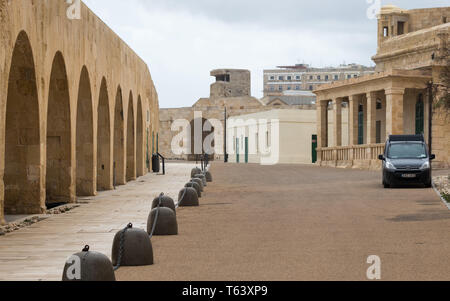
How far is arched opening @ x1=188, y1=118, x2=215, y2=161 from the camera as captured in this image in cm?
7288

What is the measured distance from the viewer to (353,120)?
4162 centimetres

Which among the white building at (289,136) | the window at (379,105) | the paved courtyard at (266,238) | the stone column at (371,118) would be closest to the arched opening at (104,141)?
the paved courtyard at (266,238)

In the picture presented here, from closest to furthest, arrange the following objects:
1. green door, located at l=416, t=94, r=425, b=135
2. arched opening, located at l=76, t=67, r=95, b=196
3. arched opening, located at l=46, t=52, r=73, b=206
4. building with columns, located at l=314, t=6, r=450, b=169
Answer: arched opening, located at l=46, t=52, r=73, b=206 < arched opening, located at l=76, t=67, r=95, b=196 < building with columns, located at l=314, t=6, r=450, b=169 < green door, located at l=416, t=94, r=425, b=135

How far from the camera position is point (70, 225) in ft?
46.6

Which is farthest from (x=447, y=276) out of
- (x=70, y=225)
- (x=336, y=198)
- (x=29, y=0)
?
(x=336, y=198)

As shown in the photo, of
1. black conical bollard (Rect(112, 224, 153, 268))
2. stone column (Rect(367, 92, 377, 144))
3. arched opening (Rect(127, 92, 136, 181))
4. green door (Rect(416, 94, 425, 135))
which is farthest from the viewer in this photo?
green door (Rect(416, 94, 425, 135))

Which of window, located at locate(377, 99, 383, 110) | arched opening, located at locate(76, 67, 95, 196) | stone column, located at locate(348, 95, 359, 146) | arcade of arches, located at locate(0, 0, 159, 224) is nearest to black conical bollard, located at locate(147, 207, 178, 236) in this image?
arcade of arches, located at locate(0, 0, 159, 224)

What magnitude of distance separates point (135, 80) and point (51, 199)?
14.0 meters

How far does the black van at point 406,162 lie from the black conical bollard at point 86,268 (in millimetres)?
19116

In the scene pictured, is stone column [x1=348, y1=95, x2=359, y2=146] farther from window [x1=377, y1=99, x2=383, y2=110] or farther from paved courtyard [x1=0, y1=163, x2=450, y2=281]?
paved courtyard [x1=0, y1=163, x2=450, y2=281]

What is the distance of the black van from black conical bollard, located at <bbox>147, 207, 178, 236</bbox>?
14.0 meters

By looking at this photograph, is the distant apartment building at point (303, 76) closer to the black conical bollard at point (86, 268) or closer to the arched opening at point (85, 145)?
the arched opening at point (85, 145)

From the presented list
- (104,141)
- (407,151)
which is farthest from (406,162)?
(104,141)

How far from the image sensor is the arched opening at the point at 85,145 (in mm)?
21844
